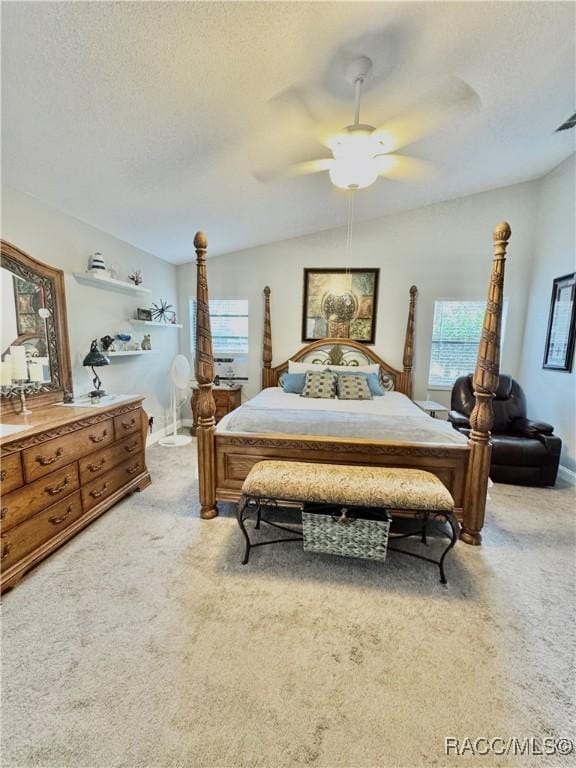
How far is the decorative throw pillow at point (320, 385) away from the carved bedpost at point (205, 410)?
155 cm

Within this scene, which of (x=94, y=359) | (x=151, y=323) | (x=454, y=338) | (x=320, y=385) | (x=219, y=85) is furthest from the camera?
(x=454, y=338)

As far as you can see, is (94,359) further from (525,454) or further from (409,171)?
(525,454)

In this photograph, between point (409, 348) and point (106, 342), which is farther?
point (409, 348)

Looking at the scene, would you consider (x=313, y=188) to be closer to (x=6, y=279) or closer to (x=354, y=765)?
(x=6, y=279)

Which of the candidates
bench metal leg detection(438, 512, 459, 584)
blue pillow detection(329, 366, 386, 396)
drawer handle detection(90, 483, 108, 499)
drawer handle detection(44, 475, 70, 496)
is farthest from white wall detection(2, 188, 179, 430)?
bench metal leg detection(438, 512, 459, 584)

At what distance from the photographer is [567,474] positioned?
3.57m

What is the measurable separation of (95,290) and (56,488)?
203 cm

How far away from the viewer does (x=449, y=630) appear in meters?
1.68

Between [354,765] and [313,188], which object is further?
[313,188]

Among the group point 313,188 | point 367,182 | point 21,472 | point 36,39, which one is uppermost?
point 313,188

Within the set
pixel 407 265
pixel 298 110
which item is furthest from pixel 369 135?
pixel 407 265

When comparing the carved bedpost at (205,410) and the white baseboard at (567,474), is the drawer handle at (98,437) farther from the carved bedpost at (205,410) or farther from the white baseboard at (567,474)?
the white baseboard at (567,474)

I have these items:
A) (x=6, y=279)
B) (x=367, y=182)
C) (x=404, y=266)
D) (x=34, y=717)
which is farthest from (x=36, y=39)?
(x=404, y=266)

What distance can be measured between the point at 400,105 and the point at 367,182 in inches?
26.6
